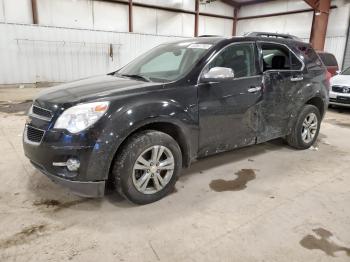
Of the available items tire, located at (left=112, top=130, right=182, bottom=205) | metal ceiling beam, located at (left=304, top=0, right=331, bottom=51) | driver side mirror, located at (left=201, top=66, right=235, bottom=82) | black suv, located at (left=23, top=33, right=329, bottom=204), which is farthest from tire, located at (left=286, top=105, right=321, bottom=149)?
metal ceiling beam, located at (left=304, top=0, right=331, bottom=51)

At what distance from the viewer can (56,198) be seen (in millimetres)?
2764

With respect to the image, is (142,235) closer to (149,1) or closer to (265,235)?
(265,235)

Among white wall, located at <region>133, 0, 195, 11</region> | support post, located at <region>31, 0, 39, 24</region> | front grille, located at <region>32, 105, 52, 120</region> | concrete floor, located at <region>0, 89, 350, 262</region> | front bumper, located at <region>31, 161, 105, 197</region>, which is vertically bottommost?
concrete floor, located at <region>0, 89, 350, 262</region>

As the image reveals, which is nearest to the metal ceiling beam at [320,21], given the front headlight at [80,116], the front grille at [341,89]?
the front grille at [341,89]

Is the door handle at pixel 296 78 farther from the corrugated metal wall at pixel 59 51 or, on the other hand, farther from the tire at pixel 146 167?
the corrugated metal wall at pixel 59 51

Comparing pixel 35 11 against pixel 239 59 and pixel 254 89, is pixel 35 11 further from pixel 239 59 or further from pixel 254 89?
pixel 254 89

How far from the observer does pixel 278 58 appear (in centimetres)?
374

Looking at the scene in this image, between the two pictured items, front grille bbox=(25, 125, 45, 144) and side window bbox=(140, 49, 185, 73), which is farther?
side window bbox=(140, 49, 185, 73)

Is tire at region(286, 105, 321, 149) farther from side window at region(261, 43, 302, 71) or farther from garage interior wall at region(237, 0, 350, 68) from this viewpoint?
garage interior wall at region(237, 0, 350, 68)

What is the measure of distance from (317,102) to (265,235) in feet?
8.87

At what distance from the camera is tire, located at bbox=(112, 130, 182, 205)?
247 centimetres

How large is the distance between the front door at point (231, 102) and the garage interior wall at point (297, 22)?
1146cm

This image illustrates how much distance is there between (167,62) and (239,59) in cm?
83

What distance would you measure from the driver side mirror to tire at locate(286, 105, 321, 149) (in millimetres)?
1684
